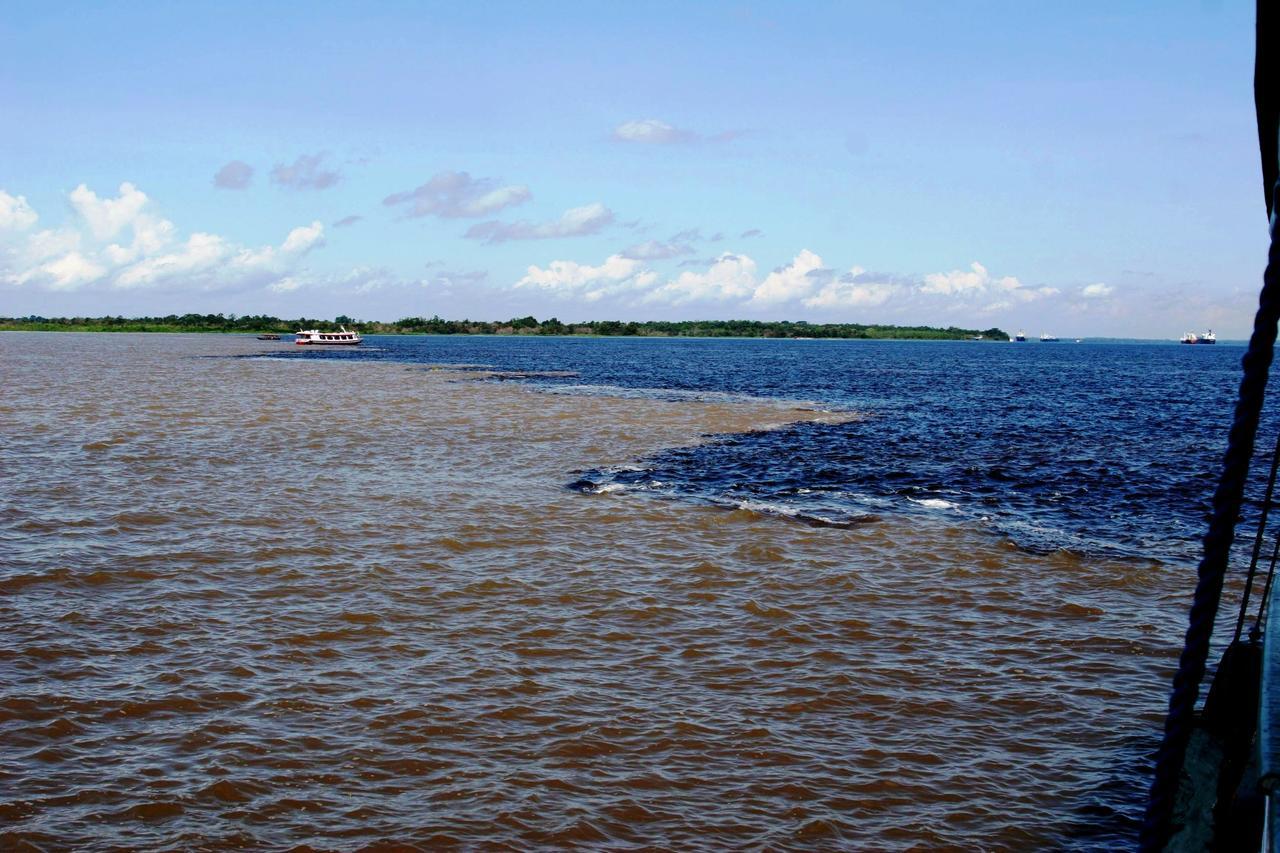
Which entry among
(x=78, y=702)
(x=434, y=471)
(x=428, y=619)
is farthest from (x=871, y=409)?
(x=78, y=702)

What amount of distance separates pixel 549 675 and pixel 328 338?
15881cm

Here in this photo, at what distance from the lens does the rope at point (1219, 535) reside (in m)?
2.67

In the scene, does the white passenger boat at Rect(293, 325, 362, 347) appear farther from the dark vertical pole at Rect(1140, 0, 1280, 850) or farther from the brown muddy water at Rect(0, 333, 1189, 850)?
the dark vertical pole at Rect(1140, 0, 1280, 850)

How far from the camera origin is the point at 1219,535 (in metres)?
2.79

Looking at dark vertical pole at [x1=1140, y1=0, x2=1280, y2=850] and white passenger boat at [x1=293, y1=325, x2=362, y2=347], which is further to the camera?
white passenger boat at [x1=293, y1=325, x2=362, y2=347]

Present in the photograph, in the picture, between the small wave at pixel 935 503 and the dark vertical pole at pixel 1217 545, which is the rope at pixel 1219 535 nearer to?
the dark vertical pole at pixel 1217 545

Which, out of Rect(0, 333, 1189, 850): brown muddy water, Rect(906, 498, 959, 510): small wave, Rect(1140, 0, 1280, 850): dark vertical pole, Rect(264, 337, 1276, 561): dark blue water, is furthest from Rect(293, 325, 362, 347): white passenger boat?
Rect(1140, 0, 1280, 850): dark vertical pole

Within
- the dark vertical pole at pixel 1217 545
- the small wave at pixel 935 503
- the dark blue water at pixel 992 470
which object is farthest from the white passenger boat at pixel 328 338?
the dark vertical pole at pixel 1217 545

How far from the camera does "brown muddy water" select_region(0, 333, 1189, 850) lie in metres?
9.10

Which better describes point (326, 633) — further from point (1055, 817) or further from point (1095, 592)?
point (1095, 592)

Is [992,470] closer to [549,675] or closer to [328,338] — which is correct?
[549,675]

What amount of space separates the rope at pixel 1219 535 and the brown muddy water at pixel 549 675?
6.31 m

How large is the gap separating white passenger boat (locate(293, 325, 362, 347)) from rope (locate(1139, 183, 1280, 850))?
162 metres

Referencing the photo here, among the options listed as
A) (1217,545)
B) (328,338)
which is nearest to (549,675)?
(1217,545)
